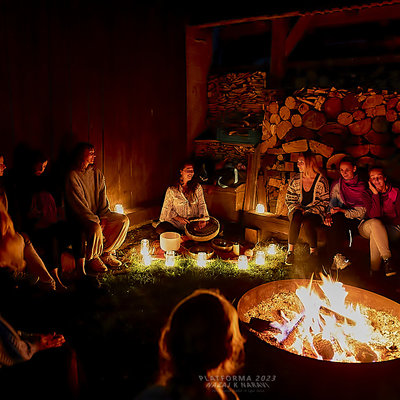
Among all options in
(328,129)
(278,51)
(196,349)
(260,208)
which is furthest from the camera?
Result: (278,51)

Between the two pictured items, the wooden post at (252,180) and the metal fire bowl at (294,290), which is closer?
the metal fire bowl at (294,290)

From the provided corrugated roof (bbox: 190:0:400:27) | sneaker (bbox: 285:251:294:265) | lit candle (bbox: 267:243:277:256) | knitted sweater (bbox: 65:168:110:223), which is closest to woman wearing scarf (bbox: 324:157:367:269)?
sneaker (bbox: 285:251:294:265)

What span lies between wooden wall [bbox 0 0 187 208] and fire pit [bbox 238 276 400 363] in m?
3.32

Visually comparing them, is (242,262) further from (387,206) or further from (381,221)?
(387,206)

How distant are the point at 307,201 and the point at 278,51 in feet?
9.93

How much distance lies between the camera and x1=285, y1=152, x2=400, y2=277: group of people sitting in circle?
15.6 ft

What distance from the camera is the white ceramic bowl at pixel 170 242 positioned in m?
5.20

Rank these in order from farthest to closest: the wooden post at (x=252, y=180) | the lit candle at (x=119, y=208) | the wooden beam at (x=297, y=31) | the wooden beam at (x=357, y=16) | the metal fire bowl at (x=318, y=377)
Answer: the wooden beam at (x=297, y=31), the wooden post at (x=252, y=180), the wooden beam at (x=357, y=16), the lit candle at (x=119, y=208), the metal fire bowl at (x=318, y=377)

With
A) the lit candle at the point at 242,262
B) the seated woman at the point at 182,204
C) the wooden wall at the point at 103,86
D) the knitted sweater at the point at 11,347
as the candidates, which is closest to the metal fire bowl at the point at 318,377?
the knitted sweater at the point at 11,347

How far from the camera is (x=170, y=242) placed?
5199 millimetres

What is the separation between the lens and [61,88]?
5.25m

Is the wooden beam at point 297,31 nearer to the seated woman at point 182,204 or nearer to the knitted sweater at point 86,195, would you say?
the seated woman at point 182,204

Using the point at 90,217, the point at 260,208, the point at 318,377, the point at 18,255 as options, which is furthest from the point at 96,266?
the point at 318,377

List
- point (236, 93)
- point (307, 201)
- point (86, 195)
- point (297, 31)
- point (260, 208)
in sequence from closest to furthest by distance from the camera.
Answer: point (86, 195) → point (307, 201) → point (260, 208) → point (297, 31) → point (236, 93)
